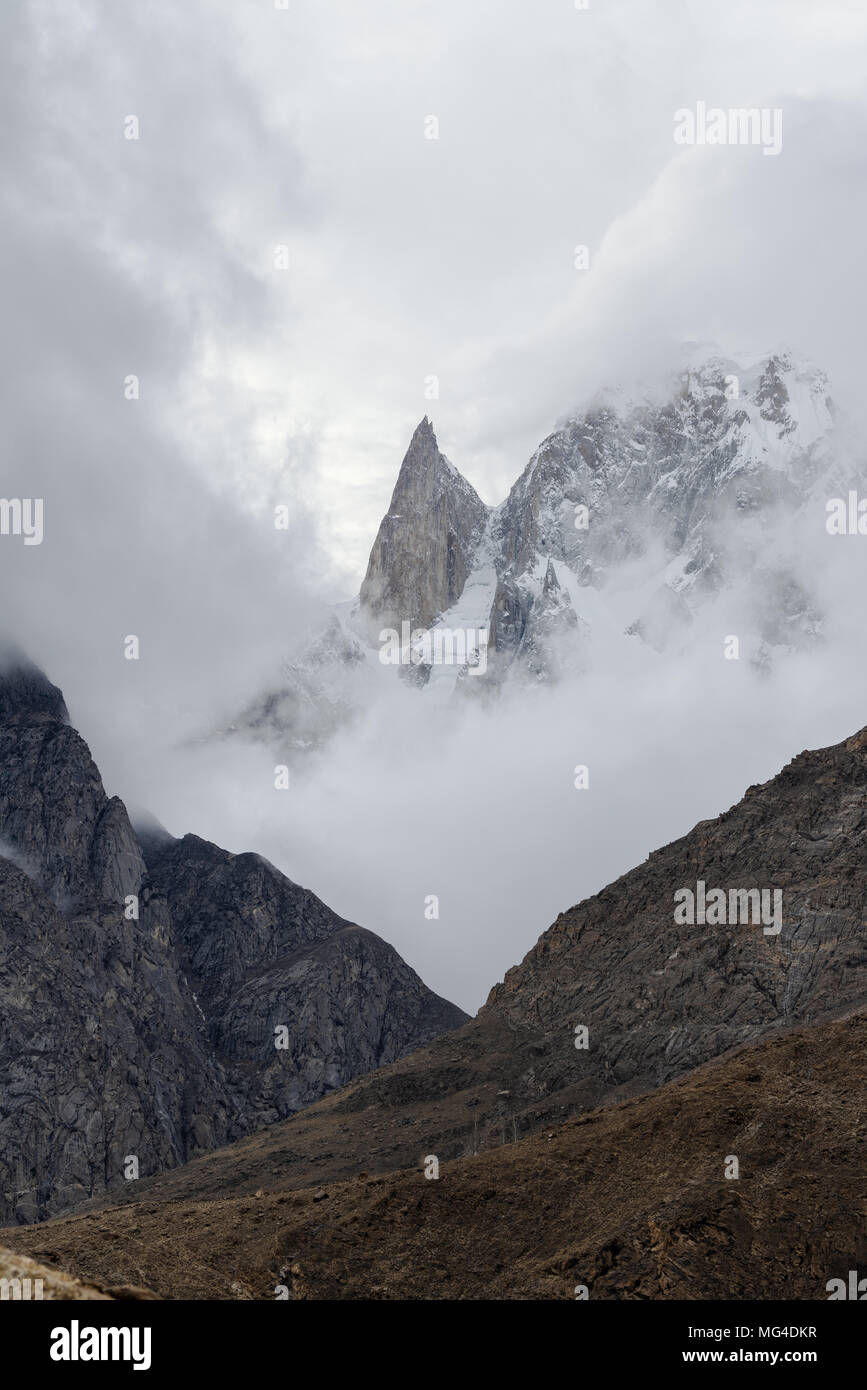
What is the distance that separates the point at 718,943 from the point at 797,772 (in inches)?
912

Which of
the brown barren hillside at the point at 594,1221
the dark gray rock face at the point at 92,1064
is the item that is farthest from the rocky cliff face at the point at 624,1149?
the dark gray rock face at the point at 92,1064

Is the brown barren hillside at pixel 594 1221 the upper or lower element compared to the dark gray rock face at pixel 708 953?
lower

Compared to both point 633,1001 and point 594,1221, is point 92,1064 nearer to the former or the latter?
point 633,1001

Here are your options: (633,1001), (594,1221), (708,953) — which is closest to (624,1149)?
(594,1221)

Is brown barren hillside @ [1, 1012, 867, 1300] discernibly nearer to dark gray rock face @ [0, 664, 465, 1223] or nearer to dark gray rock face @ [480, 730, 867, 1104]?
dark gray rock face @ [480, 730, 867, 1104]

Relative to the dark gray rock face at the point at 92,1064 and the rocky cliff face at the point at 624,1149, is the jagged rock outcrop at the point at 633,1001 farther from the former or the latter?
the dark gray rock face at the point at 92,1064

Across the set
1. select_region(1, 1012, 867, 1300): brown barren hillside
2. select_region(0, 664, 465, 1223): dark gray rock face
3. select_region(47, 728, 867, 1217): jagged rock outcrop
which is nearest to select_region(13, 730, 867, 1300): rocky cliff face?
select_region(1, 1012, 867, 1300): brown barren hillside

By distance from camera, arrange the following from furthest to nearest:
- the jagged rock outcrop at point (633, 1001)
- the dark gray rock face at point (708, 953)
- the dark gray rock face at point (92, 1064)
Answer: the dark gray rock face at point (92, 1064)
the dark gray rock face at point (708, 953)
the jagged rock outcrop at point (633, 1001)

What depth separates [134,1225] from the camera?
5191 cm

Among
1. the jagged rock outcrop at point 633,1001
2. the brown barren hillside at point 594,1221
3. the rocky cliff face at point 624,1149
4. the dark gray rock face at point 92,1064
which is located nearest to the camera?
the brown barren hillside at point 594,1221
